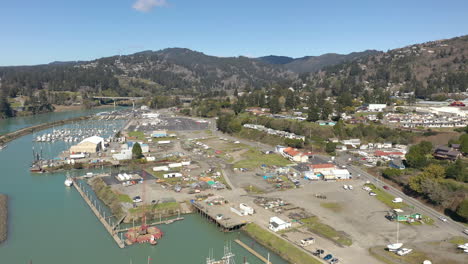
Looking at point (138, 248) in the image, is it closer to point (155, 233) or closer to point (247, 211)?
point (155, 233)

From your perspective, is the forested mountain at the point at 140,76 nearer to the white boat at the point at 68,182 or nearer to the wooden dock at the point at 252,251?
the white boat at the point at 68,182

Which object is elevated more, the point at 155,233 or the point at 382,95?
the point at 382,95

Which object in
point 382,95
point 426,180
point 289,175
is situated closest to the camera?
point 426,180

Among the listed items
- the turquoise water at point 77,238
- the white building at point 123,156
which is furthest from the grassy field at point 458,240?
the white building at point 123,156

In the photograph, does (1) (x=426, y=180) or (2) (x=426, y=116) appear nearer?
(1) (x=426, y=180)

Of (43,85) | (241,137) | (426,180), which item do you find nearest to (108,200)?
(426,180)

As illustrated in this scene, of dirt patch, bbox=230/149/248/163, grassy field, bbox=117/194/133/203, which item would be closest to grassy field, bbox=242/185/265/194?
grassy field, bbox=117/194/133/203

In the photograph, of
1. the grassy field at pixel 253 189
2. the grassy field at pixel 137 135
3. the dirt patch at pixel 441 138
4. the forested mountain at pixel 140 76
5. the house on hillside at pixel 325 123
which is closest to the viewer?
the grassy field at pixel 253 189
